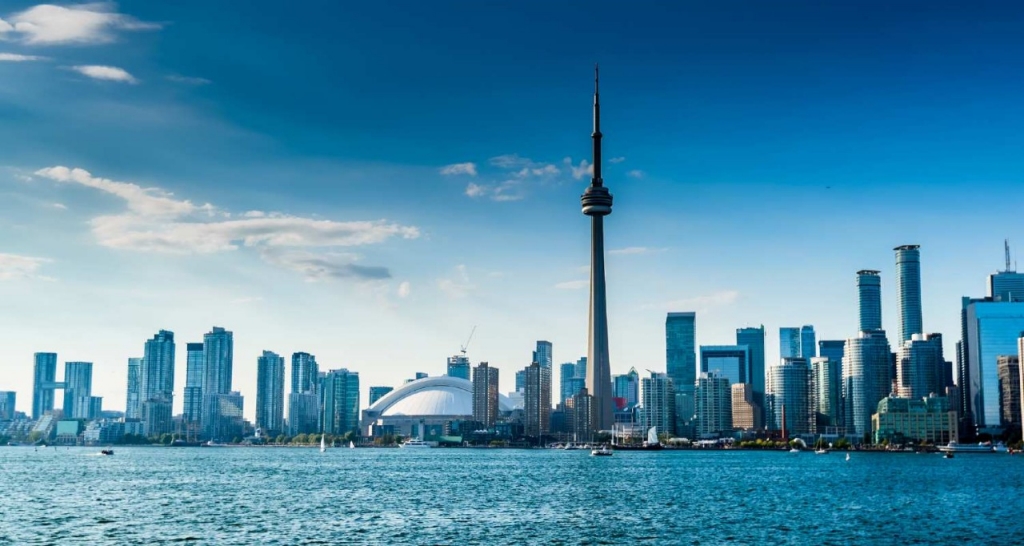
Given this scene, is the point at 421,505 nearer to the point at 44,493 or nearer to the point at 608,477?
the point at 44,493

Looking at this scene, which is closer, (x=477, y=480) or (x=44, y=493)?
(x=44, y=493)

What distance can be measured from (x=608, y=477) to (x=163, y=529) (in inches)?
2842

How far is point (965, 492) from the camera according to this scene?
107562 millimetres

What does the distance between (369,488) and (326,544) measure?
4729 centimetres

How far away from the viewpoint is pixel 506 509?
273ft

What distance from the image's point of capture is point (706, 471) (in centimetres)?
15412

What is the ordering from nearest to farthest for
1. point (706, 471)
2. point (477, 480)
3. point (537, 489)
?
point (537, 489)
point (477, 480)
point (706, 471)

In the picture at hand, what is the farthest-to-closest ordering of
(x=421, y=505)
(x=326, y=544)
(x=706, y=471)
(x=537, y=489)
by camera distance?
(x=706, y=471) < (x=537, y=489) < (x=421, y=505) < (x=326, y=544)

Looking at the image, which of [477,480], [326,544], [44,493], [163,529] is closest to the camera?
[326,544]

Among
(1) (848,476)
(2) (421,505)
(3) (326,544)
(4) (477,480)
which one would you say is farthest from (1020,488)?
(3) (326,544)

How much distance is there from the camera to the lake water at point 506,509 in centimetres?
6650

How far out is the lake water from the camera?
218 ft

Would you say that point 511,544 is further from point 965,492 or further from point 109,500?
point 965,492

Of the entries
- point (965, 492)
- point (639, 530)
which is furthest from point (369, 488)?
point (965, 492)
